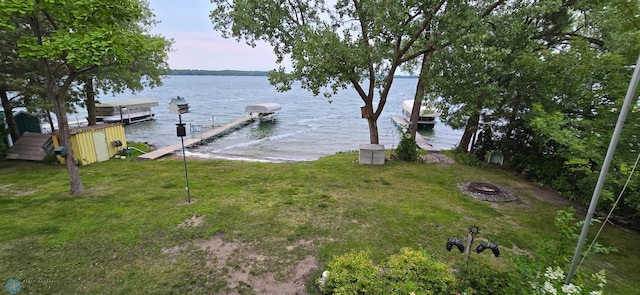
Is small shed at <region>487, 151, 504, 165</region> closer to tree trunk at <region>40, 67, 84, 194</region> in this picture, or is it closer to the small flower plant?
the small flower plant

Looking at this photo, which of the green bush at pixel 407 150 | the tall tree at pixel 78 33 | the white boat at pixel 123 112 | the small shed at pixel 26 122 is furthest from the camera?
the white boat at pixel 123 112

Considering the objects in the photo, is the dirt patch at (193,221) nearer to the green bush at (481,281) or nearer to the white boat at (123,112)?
the green bush at (481,281)

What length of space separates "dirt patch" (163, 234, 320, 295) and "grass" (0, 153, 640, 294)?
0.04 meters

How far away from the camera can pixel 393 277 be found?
12.1 ft

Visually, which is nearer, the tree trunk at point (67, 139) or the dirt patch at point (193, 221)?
the dirt patch at point (193, 221)

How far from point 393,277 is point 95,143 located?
13263 mm

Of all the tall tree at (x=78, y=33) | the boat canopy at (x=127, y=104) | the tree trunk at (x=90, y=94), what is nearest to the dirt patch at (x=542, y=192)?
the tall tree at (x=78, y=33)

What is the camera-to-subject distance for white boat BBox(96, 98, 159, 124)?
92.9 feet

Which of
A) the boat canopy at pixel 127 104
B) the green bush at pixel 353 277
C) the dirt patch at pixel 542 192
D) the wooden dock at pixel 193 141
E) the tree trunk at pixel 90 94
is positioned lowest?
the wooden dock at pixel 193 141

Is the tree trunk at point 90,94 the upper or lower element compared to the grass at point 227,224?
upper

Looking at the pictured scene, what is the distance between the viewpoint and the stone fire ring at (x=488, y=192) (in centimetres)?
829

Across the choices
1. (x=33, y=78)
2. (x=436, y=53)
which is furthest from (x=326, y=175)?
(x=33, y=78)

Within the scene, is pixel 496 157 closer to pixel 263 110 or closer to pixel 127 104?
pixel 263 110

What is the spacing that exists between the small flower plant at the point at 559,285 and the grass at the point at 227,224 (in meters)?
2.05
